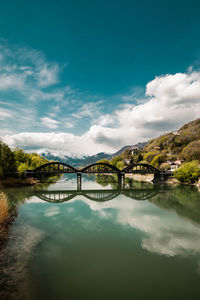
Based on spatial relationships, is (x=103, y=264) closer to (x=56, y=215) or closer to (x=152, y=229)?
(x=152, y=229)

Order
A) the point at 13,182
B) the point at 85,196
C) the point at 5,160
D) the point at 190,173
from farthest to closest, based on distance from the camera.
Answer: the point at 190,173 < the point at 13,182 < the point at 5,160 < the point at 85,196

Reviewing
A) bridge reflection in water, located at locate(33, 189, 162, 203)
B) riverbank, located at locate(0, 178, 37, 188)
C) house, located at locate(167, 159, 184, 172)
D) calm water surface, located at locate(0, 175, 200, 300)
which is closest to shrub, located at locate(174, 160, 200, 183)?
bridge reflection in water, located at locate(33, 189, 162, 203)

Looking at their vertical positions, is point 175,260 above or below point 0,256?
below

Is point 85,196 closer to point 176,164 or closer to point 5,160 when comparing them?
point 5,160

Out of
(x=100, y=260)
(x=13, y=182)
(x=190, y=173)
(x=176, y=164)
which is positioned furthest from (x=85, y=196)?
(x=176, y=164)

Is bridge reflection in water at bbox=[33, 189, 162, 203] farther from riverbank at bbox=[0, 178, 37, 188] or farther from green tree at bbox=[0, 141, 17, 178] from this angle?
green tree at bbox=[0, 141, 17, 178]

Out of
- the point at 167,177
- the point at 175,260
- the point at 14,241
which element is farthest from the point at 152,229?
the point at 167,177

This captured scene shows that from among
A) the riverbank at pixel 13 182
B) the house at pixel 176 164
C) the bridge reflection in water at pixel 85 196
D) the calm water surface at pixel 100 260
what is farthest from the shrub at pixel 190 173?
the riverbank at pixel 13 182

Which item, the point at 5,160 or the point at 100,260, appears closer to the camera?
the point at 100,260

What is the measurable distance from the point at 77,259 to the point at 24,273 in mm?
3051

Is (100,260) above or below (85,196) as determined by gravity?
above

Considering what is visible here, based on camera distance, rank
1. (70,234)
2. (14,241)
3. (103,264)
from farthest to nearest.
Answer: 1. (70,234)
2. (14,241)
3. (103,264)

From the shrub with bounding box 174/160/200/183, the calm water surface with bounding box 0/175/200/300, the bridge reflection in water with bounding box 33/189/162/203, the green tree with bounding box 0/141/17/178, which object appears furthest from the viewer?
the shrub with bounding box 174/160/200/183

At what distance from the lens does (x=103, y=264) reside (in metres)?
9.37
